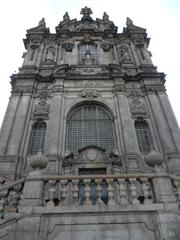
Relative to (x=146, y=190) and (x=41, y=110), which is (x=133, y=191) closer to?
(x=146, y=190)

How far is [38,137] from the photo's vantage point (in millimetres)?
13844

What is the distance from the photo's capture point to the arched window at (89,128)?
13.4 metres

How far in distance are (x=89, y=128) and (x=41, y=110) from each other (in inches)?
136

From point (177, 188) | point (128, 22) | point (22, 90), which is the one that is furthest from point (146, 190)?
point (128, 22)

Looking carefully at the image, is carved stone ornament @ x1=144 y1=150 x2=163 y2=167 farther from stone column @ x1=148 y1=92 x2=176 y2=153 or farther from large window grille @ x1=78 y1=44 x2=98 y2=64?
large window grille @ x1=78 y1=44 x2=98 y2=64

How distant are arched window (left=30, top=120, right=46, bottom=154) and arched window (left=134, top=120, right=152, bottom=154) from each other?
598cm

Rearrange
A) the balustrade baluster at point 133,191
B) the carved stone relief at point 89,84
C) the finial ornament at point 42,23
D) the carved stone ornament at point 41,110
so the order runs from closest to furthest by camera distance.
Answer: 1. the balustrade baluster at point 133,191
2. the carved stone ornament at point 41,110
3. the carved stone relief at point 89,84
4. the finial ornament at point 42,23

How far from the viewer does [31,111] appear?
14.7m

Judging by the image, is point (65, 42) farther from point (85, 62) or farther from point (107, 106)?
point (107, 106)

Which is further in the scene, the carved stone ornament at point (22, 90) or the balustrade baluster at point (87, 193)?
the carved stone ornament at point (22, 90)

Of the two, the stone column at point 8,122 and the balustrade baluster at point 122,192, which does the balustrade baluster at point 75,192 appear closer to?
the balustrade baluster at point 122,192

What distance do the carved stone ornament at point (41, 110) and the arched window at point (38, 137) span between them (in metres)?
0.41

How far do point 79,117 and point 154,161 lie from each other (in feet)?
27.5

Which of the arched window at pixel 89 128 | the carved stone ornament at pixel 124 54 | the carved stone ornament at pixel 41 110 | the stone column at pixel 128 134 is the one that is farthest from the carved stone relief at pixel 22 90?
the carved stone ornament at pixel 124 54
